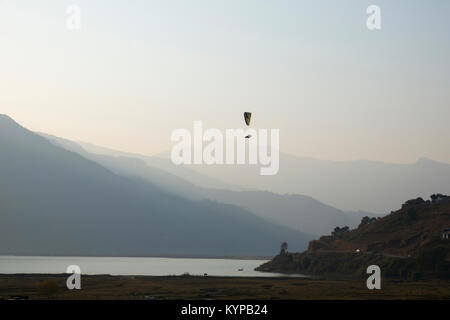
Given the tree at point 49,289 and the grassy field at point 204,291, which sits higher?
the tree at point 49,289

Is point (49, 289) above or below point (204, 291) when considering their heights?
above

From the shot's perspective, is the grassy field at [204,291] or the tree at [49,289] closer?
the tree at [49,289]

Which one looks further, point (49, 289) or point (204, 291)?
point (204, 291)

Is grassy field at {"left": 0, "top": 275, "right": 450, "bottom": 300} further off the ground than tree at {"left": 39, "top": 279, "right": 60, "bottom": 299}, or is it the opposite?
tree at {"left": 39, "top": 279, "right": 60, "bottom": 299}

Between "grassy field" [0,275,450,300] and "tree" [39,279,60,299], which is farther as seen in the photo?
"grassy field" [0,275,450,300]
